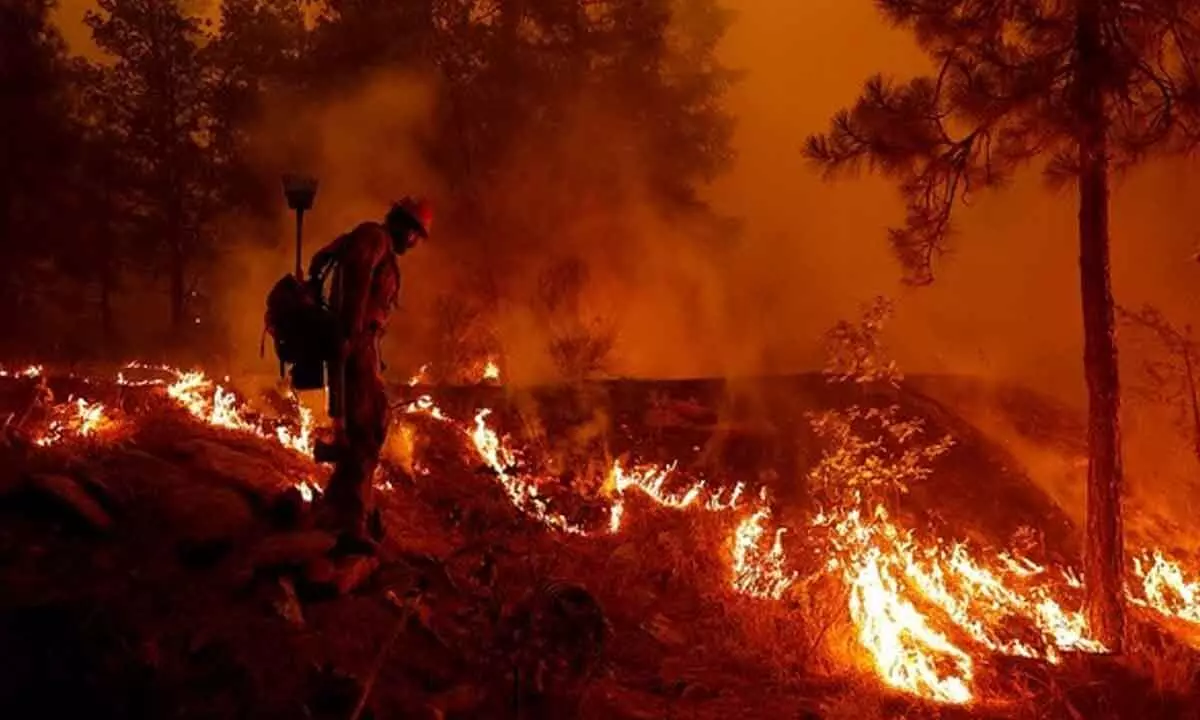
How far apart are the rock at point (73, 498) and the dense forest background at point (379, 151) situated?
22.6ft

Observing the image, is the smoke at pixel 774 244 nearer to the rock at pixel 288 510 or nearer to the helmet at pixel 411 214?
the helmet at pixel 411 214

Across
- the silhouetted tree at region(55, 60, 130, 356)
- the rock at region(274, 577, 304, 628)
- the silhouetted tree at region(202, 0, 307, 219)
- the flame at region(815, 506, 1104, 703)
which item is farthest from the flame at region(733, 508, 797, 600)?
the silhouetted tree at region(55, 60, 130, 356)

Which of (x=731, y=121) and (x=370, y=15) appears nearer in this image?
(x=370, y=15)

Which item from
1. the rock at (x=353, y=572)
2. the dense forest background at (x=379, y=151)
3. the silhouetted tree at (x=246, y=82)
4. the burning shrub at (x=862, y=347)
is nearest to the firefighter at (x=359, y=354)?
the rock at (x=353, y=572)

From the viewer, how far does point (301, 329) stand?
5.72 m

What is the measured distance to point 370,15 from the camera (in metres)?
14.6

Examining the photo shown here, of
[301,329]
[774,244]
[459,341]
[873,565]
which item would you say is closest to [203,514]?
[301,329]

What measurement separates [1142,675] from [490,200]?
1115cm

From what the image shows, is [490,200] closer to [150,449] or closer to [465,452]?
[465,452]

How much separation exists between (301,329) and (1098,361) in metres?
5.51

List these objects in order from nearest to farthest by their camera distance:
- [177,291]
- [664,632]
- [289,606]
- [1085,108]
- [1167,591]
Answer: [289,606] < [664,632] < [1085,108] < [1167,591] < [177,291]

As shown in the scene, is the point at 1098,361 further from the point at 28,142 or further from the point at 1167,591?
the point at 28,142

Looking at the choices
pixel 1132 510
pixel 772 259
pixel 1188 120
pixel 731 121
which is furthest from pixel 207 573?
pixel 772 259

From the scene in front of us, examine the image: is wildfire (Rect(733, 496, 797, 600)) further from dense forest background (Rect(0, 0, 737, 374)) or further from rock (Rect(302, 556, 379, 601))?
dense forest background (Rect(0, 0, 737, 374))
